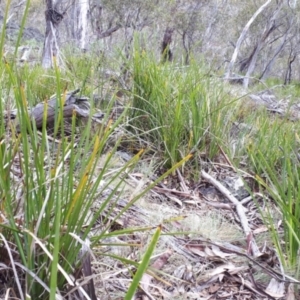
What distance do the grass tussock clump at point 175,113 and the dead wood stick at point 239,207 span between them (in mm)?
197

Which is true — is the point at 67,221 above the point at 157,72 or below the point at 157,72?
below

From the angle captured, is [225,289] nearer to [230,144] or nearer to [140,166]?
[140,166]

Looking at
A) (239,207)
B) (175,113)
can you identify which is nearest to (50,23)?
(175,113)

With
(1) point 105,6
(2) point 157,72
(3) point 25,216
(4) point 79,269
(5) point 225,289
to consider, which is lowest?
(5) point 225,289

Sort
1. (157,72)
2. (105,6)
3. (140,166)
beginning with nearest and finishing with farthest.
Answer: (140,166)
(157,72)
(105,6)

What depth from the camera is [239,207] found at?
1.98 metres

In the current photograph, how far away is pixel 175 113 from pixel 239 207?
0.63 m

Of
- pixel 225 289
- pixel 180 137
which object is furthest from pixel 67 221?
pixel 180 137

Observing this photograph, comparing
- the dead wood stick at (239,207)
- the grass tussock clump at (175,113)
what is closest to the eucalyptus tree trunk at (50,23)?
the grass tussock clump at (175,113)

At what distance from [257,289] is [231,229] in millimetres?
452

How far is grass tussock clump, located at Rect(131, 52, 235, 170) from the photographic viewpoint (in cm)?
232

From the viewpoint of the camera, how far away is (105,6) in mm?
12289

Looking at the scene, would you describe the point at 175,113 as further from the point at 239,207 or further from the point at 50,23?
the point at 50,23

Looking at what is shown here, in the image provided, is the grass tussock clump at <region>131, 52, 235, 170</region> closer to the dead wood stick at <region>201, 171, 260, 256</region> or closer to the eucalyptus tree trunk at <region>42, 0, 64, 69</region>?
the dead wood stick at <region>201, 171, 260, 256</region>
